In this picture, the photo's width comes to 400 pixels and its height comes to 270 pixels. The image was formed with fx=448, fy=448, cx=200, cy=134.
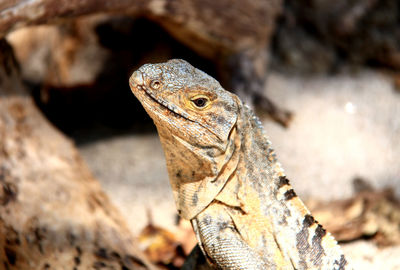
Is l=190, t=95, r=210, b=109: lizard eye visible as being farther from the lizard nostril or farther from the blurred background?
the blurred background

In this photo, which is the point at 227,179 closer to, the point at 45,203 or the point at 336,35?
the point at 45,203

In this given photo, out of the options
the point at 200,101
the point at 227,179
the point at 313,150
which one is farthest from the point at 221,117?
the point at 313,150

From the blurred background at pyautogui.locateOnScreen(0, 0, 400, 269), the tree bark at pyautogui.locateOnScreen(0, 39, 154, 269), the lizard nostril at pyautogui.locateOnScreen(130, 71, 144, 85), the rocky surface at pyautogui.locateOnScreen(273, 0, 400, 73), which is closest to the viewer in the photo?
the lizard nostril at pyautogui.locateOnScreen(130, 71, 144, 85)

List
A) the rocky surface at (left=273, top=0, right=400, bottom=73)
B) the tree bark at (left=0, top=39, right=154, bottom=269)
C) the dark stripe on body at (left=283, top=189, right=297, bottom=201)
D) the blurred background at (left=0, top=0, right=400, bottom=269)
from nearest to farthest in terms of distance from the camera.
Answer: the dark stripe on body at (left=283, top=189, right=297, bottom=201) < the tree bark at (left=0, top=39, right=154, bottom=269) < the blurred background at (left=0, top=0, right=400, bottom=269) < the rocky surface at (left=273, top=0, right=400, bottom=73)

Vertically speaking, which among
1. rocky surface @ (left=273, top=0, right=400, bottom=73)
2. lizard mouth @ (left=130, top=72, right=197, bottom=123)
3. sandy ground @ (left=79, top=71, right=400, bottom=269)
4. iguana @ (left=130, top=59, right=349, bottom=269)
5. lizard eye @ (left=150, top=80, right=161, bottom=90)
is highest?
lizard eye @ (left=150, top=80, right=161, bottom=90)

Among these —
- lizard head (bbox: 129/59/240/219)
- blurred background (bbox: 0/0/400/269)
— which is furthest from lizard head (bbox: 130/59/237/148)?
blurred background (bbox: 0/0/400/269)

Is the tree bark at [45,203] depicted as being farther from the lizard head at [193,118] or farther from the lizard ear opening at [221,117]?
the lizard ear opening at [221,117]

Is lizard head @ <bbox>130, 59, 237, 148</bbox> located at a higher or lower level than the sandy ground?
higher
